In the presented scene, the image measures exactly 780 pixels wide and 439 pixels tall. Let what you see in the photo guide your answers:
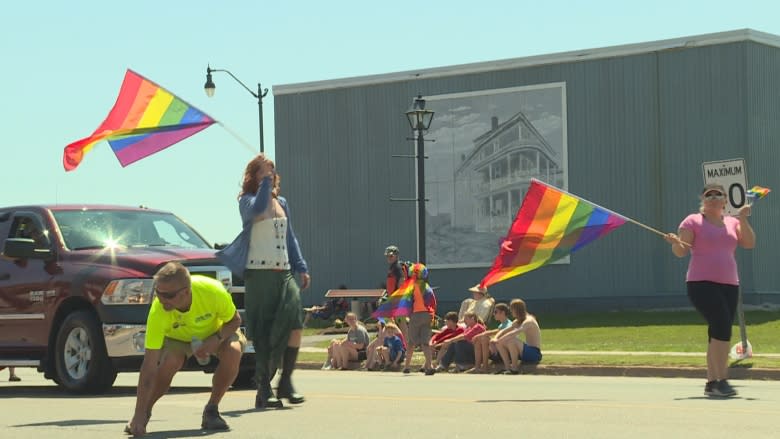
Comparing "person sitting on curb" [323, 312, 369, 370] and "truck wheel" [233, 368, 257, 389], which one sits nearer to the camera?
"truck wheel" [233, 368, 257, 389]

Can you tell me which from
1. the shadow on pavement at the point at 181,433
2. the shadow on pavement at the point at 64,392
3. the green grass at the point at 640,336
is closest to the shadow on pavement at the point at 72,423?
the shadow on pavement at the point at 181,433

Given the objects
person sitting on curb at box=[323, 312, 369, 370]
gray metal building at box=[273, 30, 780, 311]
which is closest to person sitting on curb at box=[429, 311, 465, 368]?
person sitting on curb at box=[323, 312, 369, 370]

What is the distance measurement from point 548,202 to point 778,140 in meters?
27.8

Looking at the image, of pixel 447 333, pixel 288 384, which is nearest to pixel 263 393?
pixel 288 384

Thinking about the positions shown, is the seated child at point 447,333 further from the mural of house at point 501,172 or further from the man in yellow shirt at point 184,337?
the mural of house at point 501,172

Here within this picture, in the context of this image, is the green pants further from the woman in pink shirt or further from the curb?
the curb

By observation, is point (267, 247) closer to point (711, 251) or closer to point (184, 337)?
point (184, 337)

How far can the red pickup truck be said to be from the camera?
1445 centimetres

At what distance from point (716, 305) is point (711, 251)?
0.49 meters

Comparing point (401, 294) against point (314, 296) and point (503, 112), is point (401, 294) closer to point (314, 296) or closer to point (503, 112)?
point (503, 112)

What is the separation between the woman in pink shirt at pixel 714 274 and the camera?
42.6 feet

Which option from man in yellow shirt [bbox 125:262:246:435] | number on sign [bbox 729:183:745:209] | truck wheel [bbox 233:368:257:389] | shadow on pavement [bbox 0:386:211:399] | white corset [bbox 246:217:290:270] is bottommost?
shadow on pavement [bbox 0:386:211:399]

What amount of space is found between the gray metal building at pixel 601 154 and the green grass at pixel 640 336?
1914 millimetres

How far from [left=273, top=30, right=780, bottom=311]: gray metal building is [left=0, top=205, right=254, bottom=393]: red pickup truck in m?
26.6
